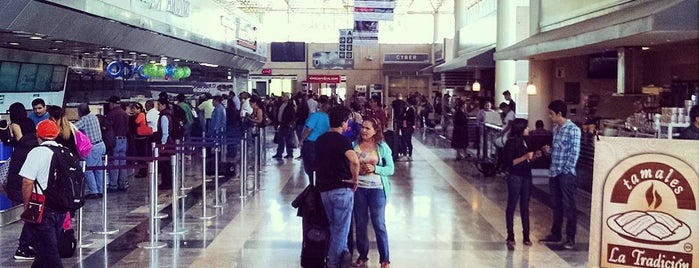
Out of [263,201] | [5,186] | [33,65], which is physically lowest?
[263,201]

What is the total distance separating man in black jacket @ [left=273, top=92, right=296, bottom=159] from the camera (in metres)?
22.9

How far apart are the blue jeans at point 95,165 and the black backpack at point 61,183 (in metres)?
6.44

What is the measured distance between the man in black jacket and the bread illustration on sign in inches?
727

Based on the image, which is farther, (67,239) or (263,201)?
(263,201)

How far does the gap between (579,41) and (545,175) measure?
471 cm

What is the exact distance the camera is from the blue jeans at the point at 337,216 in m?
8.41

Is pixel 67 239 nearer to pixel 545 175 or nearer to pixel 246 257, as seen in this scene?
pixel 246 257

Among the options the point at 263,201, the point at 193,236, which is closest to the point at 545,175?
the point at 263,201

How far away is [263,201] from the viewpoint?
47.3ft

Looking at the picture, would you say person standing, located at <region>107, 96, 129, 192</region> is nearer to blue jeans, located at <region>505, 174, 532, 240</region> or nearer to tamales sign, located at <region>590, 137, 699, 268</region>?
blue jeans, located at <region>505, 174, 532, 240</region>

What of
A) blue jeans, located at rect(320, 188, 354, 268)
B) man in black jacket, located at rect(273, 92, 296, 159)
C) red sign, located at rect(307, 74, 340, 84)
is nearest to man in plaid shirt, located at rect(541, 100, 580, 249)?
blue jeans, located at rect(320, 188, 354, 268)

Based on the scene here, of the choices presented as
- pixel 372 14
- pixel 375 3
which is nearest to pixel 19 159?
pixel 372 14

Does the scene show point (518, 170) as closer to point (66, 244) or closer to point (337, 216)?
point (337, 216)

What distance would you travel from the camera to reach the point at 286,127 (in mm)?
23344
